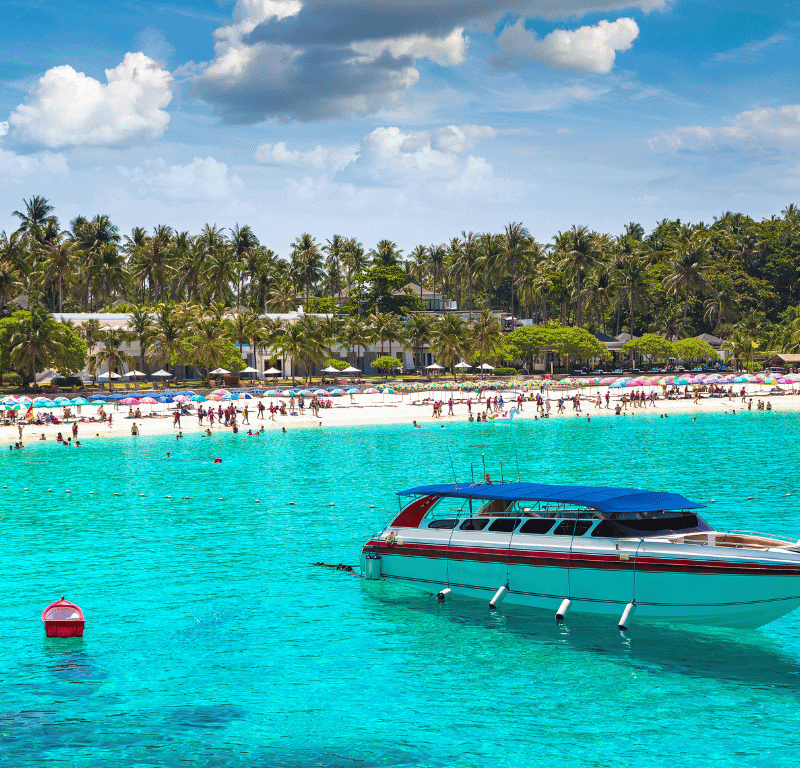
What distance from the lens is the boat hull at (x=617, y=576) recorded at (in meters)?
18.0

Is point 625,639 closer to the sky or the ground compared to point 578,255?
closer to the ground

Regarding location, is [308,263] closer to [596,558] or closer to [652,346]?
[652,346]

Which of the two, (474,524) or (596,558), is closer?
(596,558)

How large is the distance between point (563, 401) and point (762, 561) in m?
75.5

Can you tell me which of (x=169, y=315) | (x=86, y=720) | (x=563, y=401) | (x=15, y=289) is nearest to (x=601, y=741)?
(x=86, y=720)

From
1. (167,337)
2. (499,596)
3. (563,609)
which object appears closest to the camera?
(563,609)

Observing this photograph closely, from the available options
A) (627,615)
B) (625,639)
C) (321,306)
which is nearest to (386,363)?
(321,306)

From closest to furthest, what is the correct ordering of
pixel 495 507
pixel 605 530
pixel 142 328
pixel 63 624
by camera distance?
pixel 605 530 < pixel 63 624 < pixel 495 507 < pixel 142 328

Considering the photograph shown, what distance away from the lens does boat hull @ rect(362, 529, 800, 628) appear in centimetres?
1797

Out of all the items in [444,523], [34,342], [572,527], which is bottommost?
[444,523]

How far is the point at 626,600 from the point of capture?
19.4m

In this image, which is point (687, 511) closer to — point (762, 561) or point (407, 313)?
point (762, 561)

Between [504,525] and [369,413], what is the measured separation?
6328 centimetres

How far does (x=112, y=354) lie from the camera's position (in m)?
98.6
